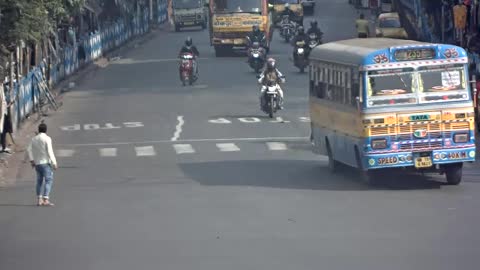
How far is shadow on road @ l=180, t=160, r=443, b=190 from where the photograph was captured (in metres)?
23.1

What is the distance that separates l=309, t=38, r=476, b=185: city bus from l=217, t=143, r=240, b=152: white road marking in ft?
24.9

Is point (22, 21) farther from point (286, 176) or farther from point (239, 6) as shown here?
point (239, 6)

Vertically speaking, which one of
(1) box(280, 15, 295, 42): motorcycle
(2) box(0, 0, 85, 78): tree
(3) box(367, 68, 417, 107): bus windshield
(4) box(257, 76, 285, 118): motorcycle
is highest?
(2) box(0, 0, 85, 78): tree

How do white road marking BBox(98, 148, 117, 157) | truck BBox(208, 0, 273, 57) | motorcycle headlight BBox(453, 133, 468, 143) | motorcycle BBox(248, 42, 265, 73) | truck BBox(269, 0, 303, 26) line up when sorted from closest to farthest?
motorcycle headlight BBox(453, 133, 468, 143) → white road marking BBox(98, 148, 117, 157) → motorcycle BBox(248, 42, 265, 73) → truck BBox(208, 0, 273, 57) → truck BBox(269, 0, 303, 26)

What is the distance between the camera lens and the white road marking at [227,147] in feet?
98.0

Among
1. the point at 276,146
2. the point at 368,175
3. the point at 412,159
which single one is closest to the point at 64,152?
the point at 276,146

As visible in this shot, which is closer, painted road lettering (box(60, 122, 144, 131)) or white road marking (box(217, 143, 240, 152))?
white road marking (box(217, 143, 240, 152))

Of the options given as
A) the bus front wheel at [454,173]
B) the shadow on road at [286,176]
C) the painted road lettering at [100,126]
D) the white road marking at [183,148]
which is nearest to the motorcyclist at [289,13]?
the painted road lettering at [100,126]

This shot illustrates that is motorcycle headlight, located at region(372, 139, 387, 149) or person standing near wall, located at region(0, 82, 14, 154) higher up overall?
motorcycle headlight, located at region(372, 139, 387, 149)

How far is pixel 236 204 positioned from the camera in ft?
68.5

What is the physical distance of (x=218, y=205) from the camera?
68.3 ft

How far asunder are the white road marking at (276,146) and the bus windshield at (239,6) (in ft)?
93.0

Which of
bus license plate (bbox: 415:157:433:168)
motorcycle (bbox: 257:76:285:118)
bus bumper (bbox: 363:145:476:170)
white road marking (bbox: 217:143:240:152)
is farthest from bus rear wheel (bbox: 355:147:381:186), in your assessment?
motorcycle (bbox: 257:76:285:118)

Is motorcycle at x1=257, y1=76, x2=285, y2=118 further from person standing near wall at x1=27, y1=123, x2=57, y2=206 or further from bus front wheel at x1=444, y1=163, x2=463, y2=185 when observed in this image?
person standing near wall at x1=27, y1=123, x2=57, y2=206
